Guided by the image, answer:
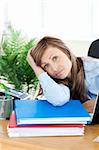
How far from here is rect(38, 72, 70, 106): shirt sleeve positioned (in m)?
1.37

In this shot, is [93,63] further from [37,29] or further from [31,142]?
[37,29]

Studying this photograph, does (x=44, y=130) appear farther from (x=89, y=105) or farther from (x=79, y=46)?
(x=79, y=46)

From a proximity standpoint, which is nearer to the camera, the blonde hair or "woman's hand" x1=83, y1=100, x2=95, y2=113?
"woman's hand" x1=83, y1=100, x2=95, y2=113

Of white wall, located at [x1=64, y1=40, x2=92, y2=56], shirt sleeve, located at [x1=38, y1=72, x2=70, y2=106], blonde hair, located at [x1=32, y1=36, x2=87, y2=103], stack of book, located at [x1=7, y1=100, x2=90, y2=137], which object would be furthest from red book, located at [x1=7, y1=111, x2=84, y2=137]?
white wall, located at [x1=64, y1=40, x2=92, y2=56]

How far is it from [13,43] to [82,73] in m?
0.87

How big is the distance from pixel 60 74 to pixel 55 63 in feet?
0.18

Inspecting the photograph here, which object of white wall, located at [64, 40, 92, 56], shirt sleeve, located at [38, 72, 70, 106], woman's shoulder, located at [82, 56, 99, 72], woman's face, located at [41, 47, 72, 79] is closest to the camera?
shirt sleeve, located at [38, 72, 70, 106]

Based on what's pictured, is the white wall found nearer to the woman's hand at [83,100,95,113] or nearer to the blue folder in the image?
the woman's hand at [83,100,95,113]

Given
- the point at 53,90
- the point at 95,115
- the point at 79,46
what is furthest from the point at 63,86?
the point at 79,46

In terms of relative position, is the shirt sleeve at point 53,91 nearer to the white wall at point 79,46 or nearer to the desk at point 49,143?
the desk at point 49,143

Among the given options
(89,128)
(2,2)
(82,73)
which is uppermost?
(2,2)

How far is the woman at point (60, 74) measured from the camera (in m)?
1.44

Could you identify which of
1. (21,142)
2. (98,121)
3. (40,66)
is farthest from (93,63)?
(21,142)

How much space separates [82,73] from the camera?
1.68 meters
